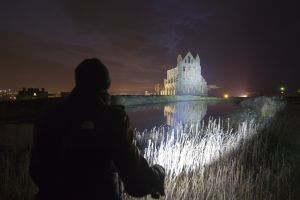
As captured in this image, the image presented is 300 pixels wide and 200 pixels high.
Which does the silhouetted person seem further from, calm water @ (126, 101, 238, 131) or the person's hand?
calm water @ (126, 101, 238, 131)

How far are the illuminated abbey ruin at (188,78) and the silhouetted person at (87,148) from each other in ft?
358

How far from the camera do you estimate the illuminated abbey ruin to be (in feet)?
370

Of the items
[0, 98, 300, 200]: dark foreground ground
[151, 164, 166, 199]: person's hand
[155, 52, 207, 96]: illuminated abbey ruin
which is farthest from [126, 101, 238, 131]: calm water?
[155, 52, 207, 96]: illuminated abbey ruin

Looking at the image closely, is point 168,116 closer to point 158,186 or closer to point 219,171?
point 219,171

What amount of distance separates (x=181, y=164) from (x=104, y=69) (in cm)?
623

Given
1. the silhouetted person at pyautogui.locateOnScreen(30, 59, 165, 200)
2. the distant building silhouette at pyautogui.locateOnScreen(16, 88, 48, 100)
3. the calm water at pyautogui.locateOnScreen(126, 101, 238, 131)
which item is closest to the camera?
the silhouetted person at pyautogui.locateOnScreen(30, 59, 165, 200)

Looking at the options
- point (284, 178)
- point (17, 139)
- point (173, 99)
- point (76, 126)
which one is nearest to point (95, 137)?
point (76, 126)

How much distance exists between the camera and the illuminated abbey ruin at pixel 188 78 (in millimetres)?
112812

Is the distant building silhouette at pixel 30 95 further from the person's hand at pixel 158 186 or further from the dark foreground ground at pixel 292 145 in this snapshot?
the person's hand at pixel 158 186

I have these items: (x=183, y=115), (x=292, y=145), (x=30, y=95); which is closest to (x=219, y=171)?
(x=292, y=145)

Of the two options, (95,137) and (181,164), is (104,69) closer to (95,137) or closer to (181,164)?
(95,137)

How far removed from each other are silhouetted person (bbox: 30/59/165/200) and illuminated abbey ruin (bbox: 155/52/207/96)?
109 metres

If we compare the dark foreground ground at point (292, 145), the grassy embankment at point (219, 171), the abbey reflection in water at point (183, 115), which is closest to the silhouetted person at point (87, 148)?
the grassy embankment at point (219, 171)

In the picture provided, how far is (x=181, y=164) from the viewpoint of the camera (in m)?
8.41
